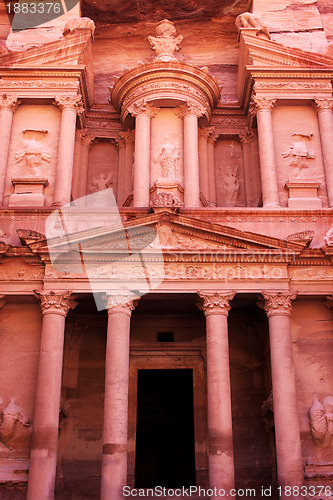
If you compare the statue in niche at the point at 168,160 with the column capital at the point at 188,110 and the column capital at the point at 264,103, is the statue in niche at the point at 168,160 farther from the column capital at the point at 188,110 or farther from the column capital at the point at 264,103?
the column capital at the point at 264,103

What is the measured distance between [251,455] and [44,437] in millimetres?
5982

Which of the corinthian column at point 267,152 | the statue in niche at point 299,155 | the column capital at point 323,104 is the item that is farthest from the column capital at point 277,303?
the column capital at point 323,104

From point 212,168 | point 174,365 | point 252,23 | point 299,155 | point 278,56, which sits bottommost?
point 174,365

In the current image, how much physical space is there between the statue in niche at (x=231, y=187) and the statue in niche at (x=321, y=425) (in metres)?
7.75

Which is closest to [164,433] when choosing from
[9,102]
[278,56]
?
[9,102]

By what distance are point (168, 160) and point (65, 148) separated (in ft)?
10.6

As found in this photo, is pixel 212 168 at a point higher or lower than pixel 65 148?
higher

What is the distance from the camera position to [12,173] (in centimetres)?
1831

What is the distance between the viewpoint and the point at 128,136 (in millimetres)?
20812

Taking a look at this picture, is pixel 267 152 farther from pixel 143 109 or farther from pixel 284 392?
pixel 284 392

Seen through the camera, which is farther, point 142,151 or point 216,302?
point 142,151

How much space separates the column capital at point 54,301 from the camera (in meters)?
15.2

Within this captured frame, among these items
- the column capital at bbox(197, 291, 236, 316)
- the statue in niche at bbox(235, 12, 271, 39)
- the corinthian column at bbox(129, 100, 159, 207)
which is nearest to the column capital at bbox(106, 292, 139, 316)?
the column capital at bbox(197, 291, 236, 316)

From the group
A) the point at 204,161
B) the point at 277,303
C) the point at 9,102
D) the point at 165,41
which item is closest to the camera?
the point at 277,303
